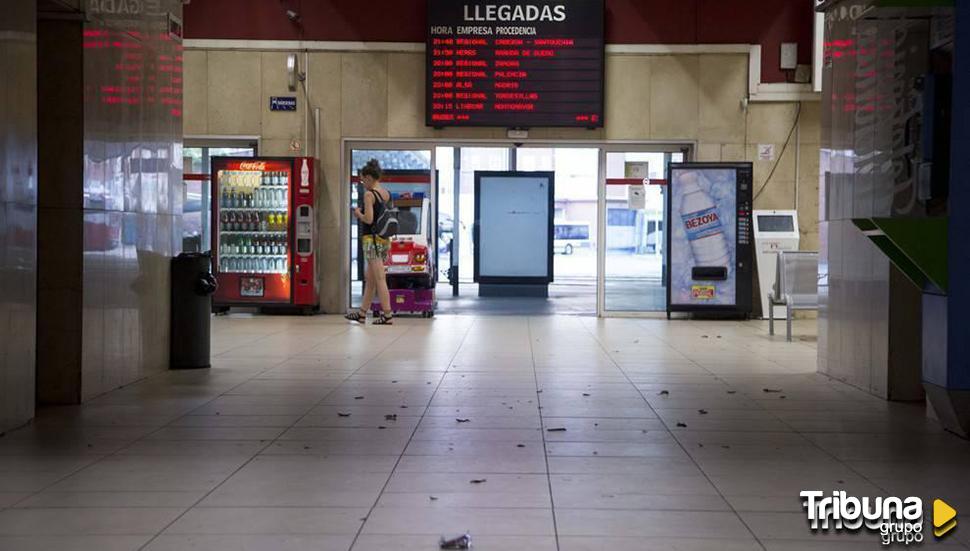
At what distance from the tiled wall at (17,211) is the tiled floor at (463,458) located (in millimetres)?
284

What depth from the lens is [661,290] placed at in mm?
14492

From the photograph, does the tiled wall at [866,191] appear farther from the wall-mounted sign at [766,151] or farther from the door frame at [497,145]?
the door frame at [497,145]

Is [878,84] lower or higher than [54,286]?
higher

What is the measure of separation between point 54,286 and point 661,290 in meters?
9.55

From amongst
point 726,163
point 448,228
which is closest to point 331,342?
point 726,163

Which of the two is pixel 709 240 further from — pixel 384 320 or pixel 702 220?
pixel 384 320

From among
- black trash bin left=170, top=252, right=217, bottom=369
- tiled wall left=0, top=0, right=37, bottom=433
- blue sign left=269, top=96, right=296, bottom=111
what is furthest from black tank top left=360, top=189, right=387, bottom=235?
tiled wall left=0, top=0, right=37, bottom=433

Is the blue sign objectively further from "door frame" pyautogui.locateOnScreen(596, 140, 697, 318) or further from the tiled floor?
the tiled floor

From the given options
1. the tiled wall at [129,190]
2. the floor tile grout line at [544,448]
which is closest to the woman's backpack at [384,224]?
the floor tile grout line at [544,448]

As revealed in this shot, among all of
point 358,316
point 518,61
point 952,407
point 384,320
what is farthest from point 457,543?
point 518,61

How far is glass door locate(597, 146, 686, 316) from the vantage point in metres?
14.3

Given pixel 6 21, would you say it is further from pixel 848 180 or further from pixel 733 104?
pixel 733 104

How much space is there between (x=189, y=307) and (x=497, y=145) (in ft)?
22.6

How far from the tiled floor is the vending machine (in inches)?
212
